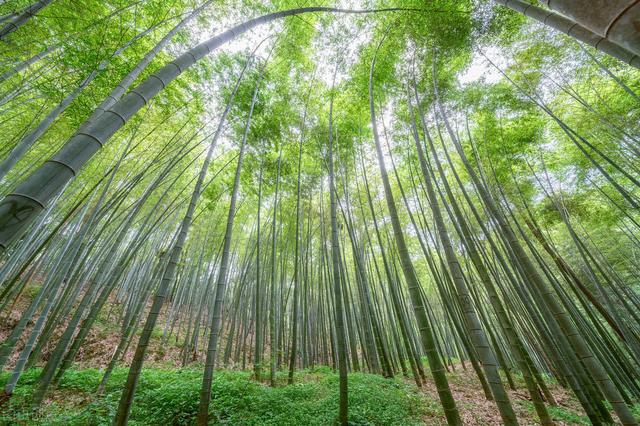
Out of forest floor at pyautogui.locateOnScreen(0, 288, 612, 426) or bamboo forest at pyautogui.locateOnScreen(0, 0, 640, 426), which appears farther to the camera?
forest floor at pyautogui.locateOnScreen(0, 288, 612, 426)

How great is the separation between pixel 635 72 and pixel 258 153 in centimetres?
808

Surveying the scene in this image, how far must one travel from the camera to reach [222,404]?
131 inches

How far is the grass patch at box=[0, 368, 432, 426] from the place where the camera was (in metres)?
2.97

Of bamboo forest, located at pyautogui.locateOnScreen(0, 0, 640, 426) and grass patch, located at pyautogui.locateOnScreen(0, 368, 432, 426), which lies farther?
grass patch, located at pyautogui.locateOnScreen(0, 368, 432, 426)

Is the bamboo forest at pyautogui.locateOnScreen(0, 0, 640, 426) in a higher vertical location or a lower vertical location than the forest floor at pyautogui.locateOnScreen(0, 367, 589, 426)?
higher

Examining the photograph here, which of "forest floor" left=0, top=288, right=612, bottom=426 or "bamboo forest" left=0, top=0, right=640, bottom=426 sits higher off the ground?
"bamboo forest" left=0, top=0, right=640, bottom=426

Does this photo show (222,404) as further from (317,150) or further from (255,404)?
(317,150)

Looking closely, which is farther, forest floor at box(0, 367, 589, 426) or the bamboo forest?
forest floor at box(0, 367, 589, 426)

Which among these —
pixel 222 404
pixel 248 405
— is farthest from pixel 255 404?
pixel 222 404

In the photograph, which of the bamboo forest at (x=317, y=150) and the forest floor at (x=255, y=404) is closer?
the bamboo forest at (x=317, y=150)

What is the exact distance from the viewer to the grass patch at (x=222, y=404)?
Result: 9.74 feet

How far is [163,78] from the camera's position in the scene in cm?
140

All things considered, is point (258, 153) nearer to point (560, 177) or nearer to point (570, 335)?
point (570, 335)

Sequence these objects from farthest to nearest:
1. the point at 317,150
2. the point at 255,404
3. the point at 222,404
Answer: the point at 317,150 → the point at 255,404 → the point at 222,404
